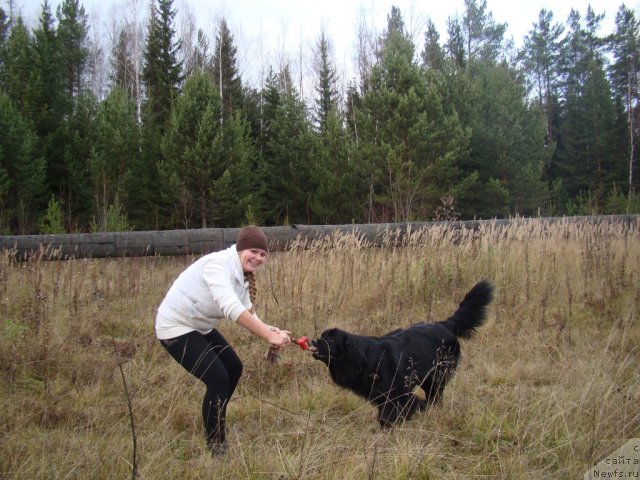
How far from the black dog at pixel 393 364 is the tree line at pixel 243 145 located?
1095 centimetres

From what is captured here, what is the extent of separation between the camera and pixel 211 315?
3.20 meters

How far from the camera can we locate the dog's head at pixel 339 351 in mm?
3311

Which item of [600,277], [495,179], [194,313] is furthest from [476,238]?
[495,179]

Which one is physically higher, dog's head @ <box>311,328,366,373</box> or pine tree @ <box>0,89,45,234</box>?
pine tree @ <box>0,89,45,234</box>

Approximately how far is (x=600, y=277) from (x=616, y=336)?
79.6 inches

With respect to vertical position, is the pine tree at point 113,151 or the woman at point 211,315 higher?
the pine tree at point 113,151

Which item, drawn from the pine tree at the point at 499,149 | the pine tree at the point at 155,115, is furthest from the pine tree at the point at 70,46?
the pine tree at the point at 499,149

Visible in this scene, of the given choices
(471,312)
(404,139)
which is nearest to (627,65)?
(404,139)

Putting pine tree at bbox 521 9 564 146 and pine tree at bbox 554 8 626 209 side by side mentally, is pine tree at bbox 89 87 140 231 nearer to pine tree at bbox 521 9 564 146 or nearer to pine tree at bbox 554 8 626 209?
pine tree at bbox 554 8 626 209

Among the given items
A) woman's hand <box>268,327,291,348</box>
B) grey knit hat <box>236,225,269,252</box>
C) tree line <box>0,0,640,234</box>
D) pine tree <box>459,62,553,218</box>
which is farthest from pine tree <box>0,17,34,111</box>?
woman's hand <box>268,327,291,348</box>

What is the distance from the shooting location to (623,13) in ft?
115

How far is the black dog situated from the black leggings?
66cm

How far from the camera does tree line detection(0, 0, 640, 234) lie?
17766mm

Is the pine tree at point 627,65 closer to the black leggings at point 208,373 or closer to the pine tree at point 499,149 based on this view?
the pine tree at point 499,149
